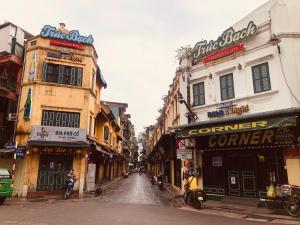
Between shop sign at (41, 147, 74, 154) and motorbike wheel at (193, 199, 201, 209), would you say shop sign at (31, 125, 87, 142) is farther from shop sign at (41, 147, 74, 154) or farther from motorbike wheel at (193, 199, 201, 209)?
motorbike wheel at (193, 199, 201, 209)

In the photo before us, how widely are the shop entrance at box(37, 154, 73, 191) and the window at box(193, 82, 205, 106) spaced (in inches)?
432

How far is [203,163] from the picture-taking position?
18.0 metres

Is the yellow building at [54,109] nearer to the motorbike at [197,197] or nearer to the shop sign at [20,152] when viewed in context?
the shop sign at [20,152]

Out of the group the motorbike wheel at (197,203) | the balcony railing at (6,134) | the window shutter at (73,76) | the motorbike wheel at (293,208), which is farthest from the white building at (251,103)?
the balcony railing at (6,134)

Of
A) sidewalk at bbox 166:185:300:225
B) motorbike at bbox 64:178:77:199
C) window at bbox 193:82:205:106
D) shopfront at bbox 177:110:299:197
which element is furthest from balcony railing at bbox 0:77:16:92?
sidewalk at bbox 166:185:300:225

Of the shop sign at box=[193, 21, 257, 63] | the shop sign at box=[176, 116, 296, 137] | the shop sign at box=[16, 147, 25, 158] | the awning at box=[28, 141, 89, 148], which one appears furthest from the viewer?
the awning at box=[28, 141, 89, 148]

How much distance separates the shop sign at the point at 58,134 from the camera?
752 inches

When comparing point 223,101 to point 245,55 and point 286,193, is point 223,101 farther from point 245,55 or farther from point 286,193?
point 286,193

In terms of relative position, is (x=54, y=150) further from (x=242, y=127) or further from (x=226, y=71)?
(x=226, y=71)

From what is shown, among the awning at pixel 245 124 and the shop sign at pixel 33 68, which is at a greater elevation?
the shop sign at pixel 33 68

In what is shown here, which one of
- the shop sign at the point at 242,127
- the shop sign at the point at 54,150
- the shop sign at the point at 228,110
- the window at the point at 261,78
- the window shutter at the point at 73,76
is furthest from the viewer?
the window shutter at the point at 73,76

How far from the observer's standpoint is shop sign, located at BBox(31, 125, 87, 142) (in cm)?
1909

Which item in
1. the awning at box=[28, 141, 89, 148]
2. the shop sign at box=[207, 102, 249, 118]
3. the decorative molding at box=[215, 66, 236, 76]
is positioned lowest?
the awning at box=[28, 141, 89, 148]

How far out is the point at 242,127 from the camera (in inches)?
558
